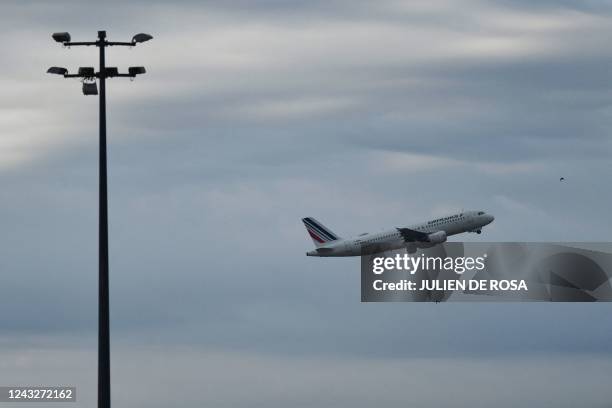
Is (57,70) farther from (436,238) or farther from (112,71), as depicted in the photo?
(436,238)

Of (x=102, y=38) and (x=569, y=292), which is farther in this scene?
(x=569, y=292)

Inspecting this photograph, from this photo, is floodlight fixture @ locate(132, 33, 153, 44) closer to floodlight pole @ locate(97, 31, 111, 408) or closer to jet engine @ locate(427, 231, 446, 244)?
floodlight pole @ locate(97, 31, 111, 408)

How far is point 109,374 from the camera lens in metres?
62.0

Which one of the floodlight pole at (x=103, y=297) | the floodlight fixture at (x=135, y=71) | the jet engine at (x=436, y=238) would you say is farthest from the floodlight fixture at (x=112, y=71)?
the jet engine at (x=436, y=238)

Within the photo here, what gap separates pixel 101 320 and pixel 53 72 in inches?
477

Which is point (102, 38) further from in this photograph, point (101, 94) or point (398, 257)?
point (398, 257)

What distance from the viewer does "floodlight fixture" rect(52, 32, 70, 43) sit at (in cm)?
6372

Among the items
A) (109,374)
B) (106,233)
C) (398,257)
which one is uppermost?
(398,257)

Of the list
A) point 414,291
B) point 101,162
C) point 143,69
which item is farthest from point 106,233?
point 414,291

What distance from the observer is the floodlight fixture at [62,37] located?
209 feet

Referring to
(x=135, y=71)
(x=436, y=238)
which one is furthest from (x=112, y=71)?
(x=436, y=238)

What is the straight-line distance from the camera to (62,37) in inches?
2517

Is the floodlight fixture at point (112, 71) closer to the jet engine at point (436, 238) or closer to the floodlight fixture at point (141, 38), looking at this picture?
the floodlight fixture at point (141, 38)

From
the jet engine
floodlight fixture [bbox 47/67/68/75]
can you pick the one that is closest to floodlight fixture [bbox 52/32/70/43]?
floodlight fixture [bbox 47/67/68/75]
